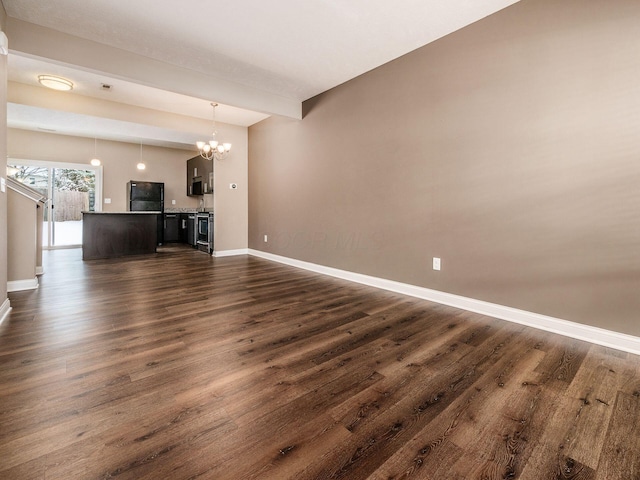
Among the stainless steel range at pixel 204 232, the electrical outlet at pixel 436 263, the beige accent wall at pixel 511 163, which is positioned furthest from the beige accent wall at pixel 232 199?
the electrical outlet at pixel 436 263

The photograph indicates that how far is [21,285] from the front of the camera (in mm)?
3324

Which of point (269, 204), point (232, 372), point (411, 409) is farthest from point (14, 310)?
point (269, 204)

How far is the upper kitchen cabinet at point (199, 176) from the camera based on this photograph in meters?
6.74

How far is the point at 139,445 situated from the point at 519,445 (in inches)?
60.3

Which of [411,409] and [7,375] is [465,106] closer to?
[411,409]

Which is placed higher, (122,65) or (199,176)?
(122,65)

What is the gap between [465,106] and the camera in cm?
286

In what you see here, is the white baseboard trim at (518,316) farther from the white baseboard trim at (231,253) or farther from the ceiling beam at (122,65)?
the white baseboard trim at (231,253)

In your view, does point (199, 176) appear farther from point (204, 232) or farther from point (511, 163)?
point (511, 163)

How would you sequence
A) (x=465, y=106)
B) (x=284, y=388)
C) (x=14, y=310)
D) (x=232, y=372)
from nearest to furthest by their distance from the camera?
(x=284, y=388), (x=232, y=372), (x=14, y=310), (x=465, y=106)

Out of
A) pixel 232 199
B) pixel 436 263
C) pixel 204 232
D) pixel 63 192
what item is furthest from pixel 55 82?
pixel 436 263

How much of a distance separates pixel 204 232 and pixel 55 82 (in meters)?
3.43

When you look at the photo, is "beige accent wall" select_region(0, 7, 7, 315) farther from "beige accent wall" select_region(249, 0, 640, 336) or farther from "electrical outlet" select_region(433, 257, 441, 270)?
"electrical outlet" select_region(433, 257, 441, 270)

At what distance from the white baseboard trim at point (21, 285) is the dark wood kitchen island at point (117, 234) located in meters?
2.28
